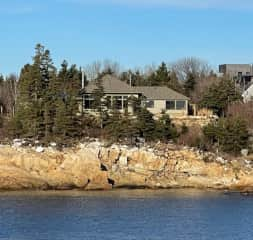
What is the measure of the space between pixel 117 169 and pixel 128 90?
13.7 m

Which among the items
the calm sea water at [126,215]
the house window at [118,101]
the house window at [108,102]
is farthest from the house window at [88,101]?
the calm sea water at [126,215]

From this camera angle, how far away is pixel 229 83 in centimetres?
6228

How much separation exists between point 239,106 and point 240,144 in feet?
35.2

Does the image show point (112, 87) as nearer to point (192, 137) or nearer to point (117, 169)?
point (192, 137)

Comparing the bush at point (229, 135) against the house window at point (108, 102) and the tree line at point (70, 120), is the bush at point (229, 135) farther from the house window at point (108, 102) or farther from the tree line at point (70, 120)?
the house window at point (108, 102)

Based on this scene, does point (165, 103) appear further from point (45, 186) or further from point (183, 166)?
point (45, 186)

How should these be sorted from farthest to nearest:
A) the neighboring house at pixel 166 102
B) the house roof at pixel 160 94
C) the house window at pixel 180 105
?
the house window at pixel 180 105, the house roof at pixel 160 94, the neighboring house at pixel 166 102

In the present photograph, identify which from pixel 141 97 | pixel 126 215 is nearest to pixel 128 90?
pixel 141 97

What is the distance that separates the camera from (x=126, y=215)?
33.9 meters

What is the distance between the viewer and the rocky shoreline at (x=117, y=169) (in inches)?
1731

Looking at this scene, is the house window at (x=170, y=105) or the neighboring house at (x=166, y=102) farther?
the house window at (x=170, y=105)

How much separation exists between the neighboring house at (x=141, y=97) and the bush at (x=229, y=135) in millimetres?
7608

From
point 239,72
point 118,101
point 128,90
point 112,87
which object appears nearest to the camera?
point 118,101

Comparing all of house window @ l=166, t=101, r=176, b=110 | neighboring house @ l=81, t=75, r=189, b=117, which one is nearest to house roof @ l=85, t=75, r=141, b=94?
neighboring house @ l=81, t=75, r=189, b=117
